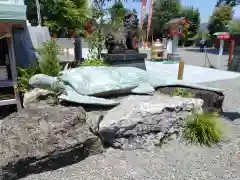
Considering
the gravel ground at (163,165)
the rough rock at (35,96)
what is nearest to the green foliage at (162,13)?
the rough rock at (35,96)

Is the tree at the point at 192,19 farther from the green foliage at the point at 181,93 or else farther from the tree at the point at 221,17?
the green foliage at the point at 181,93

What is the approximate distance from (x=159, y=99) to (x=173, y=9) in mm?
26931

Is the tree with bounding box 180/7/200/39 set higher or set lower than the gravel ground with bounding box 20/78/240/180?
higher

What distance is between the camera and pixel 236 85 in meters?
7.45

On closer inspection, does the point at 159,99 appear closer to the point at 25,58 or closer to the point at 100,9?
the point at 25,58

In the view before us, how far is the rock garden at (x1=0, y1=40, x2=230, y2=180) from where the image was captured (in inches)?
107

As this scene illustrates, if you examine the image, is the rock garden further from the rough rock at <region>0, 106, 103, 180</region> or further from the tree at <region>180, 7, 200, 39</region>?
the tree at <region>180, 7, 200, 39</region>

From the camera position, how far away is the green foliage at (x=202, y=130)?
11.2 ft

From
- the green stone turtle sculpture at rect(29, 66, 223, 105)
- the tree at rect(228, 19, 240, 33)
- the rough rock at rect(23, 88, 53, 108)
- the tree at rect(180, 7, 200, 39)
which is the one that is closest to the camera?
the green stone turtle sculpture at rect(29, 66, 223, 105)

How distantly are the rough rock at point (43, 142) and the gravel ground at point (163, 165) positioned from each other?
0.42 ft

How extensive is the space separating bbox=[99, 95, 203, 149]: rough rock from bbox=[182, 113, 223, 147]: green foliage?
5.1 inches

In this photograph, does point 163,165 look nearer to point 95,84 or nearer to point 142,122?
point 142,122

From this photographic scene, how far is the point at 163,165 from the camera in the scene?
2.94 meters

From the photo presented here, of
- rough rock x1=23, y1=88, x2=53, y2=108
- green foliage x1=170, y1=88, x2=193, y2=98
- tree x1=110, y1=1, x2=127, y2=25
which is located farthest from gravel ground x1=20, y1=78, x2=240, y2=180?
tree x1=110, y1=1, x2=127, y2=25
